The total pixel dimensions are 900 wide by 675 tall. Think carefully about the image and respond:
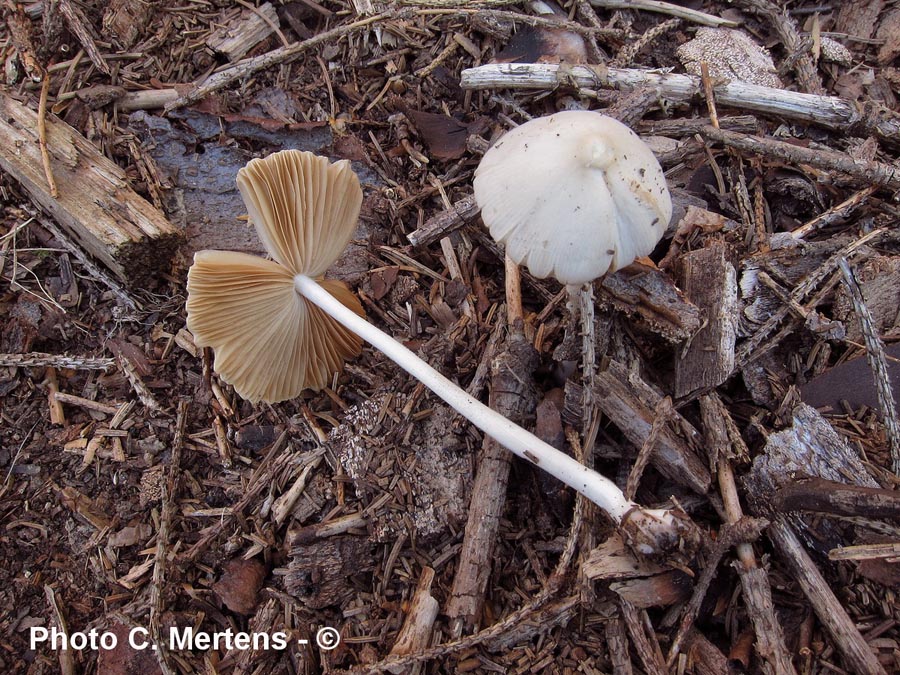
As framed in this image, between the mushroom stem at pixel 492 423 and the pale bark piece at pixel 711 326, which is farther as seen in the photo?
the pale bark piece at pixel 711 326

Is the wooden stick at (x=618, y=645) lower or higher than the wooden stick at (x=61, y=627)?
higher

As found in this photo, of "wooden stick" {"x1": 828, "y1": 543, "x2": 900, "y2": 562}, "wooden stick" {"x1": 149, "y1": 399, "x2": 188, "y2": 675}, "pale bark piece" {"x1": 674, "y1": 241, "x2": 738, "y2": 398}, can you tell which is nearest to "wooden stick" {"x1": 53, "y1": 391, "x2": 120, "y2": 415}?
"wooden stick" {"x1": 149, "y1": 399, "x2": 188, "y2": 675}

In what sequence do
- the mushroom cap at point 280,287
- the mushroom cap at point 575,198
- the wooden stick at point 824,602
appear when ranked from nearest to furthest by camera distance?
the mushroom cap at point 575,198
the wooden stick at point 824,602
the mushroom cap at point 280,287

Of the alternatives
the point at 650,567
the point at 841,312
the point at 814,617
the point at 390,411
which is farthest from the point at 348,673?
the point at 841,312

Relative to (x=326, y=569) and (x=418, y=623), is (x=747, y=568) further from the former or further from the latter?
(x=326, y=569)

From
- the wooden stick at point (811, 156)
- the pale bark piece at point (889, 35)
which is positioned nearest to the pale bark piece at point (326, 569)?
the wooden stick at point (811, 156)

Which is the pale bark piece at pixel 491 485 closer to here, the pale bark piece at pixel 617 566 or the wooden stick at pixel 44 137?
the pale bark piece at pixel 617 566
